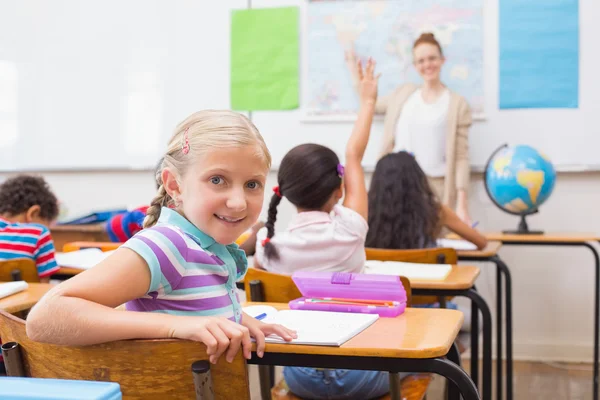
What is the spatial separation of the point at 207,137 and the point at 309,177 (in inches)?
34.7

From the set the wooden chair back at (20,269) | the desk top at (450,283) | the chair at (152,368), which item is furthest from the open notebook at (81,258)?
the chair at (152,368)

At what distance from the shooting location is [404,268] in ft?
6.86

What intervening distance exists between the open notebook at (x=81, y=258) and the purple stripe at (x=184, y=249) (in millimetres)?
1290

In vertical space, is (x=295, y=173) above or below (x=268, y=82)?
below

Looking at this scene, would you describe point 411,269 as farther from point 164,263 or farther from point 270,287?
point 164,263

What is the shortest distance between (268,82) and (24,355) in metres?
3.39

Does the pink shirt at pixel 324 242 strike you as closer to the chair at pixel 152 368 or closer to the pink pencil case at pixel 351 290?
the pink pencil case at pixel 351 290

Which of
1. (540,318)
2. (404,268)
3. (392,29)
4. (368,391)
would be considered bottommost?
(540,318)

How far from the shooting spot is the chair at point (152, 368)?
3.00 ft

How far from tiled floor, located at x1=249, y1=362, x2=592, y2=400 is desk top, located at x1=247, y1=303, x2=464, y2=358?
1.67 metres

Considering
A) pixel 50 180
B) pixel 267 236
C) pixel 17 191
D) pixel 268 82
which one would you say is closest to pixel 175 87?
pixel 268 82

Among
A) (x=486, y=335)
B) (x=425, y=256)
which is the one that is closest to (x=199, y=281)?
(x=486, y=335)

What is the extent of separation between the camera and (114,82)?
4.55m

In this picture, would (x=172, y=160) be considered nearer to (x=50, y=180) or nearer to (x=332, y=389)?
(x=332, y=389)
